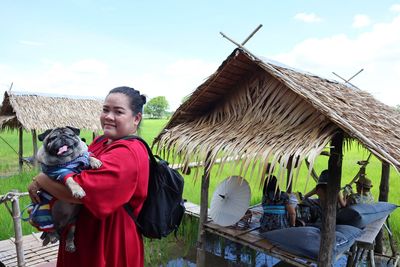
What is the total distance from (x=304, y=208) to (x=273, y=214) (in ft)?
2.40

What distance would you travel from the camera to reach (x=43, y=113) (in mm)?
9508

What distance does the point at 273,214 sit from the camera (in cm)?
388

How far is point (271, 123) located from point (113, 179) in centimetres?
228

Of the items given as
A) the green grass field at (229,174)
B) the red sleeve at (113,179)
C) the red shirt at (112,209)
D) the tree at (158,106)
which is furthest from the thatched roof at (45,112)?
the tree at (158,106)

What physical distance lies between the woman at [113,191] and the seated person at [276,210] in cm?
267

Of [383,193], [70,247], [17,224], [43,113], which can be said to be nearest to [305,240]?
[383,193]

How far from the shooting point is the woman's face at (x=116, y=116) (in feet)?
4.55

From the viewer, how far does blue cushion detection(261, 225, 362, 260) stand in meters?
3.29

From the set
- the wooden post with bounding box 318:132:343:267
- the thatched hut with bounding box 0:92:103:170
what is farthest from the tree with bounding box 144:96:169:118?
the wooden post with bounding box 318:132:343:267

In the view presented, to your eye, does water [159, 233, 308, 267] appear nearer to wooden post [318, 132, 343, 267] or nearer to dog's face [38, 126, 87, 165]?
wooden post [318, 132, 343, 267]

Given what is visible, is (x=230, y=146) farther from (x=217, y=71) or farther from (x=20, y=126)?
(x=20, y=126)

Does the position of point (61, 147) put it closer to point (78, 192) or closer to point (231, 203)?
point (78, 192)

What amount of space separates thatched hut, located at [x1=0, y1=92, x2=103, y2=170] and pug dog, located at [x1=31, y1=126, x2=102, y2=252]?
8.36m

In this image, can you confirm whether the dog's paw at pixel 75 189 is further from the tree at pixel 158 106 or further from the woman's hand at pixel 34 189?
the tree at pixel 158 106
